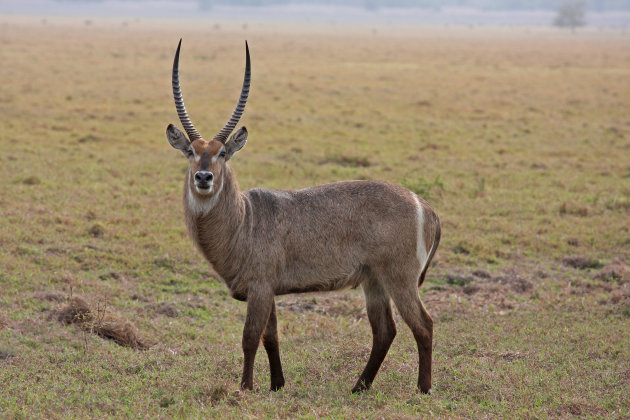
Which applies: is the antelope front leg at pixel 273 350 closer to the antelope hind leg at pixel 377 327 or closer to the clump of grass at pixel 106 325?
the antelope hind leg at pixel 377 327

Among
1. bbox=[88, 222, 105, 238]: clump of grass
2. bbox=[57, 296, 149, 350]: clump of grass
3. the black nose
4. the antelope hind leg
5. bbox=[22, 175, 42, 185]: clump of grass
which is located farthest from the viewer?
bbox=[22, 175, 42, 185]: clump of grass

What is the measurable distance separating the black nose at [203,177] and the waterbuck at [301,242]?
150mm

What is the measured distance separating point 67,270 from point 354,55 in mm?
43119

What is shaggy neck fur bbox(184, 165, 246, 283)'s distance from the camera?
19.0 feet

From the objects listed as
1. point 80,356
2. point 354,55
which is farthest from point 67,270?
point 354,55

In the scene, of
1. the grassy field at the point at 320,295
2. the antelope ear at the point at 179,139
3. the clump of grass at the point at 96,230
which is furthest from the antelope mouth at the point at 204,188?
the clump of grass at the point at 96,230

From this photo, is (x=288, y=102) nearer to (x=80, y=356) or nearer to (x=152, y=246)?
(x=152, y=246)

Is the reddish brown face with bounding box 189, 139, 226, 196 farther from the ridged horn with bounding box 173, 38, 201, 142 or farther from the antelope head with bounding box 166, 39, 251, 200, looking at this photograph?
the ridged horn with bounding box 173, 38, 201, 142

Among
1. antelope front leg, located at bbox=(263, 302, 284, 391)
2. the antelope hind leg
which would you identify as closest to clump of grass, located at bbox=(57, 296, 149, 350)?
antelope front leg, located at bbox=(263, 302, 284, 391)

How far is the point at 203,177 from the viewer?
5449 mm

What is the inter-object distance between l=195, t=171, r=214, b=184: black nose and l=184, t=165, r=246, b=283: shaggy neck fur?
31cm

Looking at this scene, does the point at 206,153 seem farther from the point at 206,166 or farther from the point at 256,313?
the point at 256,313

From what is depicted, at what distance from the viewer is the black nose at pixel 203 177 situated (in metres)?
5.44

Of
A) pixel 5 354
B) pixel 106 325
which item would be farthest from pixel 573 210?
pixel 5 354
